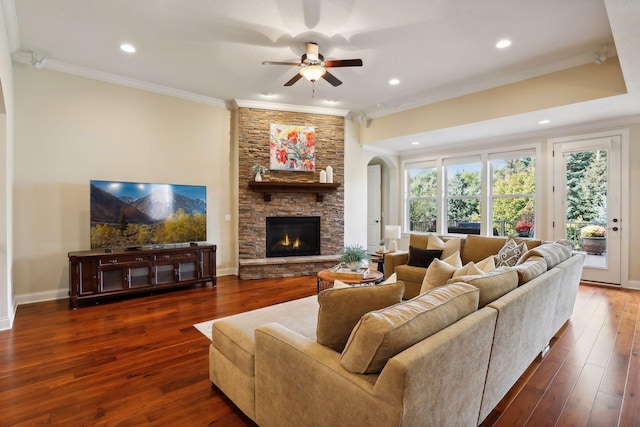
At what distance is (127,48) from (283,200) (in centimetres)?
319

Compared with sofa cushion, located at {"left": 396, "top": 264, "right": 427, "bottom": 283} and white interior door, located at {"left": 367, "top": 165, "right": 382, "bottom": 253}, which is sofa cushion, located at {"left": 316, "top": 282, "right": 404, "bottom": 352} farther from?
white interior door, located at {"left": 367, "top": 165, "right": 382, "bottom": 253}

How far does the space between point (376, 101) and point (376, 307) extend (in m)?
4.78

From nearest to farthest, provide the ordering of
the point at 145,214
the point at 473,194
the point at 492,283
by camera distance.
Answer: the point at 492,283 < the point at 145,214 < the point at 473,194

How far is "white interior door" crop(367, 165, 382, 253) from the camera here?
814 centimetres

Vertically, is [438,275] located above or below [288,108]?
below

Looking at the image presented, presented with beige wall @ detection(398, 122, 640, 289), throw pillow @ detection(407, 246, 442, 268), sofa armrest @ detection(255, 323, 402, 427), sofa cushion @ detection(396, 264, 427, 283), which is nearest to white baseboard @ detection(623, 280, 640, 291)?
beige wall @ detection(398, 122, 640, 289)

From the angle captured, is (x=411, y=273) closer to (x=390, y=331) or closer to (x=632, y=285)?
(x=390, y=331)

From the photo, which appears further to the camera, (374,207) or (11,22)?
(374,207)

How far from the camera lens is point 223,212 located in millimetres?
5656

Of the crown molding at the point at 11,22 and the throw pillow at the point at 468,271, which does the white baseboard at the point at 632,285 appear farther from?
the crown molding at the point at 11,22

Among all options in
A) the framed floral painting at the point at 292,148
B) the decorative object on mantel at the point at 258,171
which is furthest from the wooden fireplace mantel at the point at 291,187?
the framed floral painting at the point at 292,148

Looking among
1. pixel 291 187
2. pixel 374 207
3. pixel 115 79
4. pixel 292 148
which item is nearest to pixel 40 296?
pixel 115 79

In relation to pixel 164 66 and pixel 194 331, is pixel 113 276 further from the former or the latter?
pixel 164 66

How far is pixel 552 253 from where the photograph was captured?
113 inches
